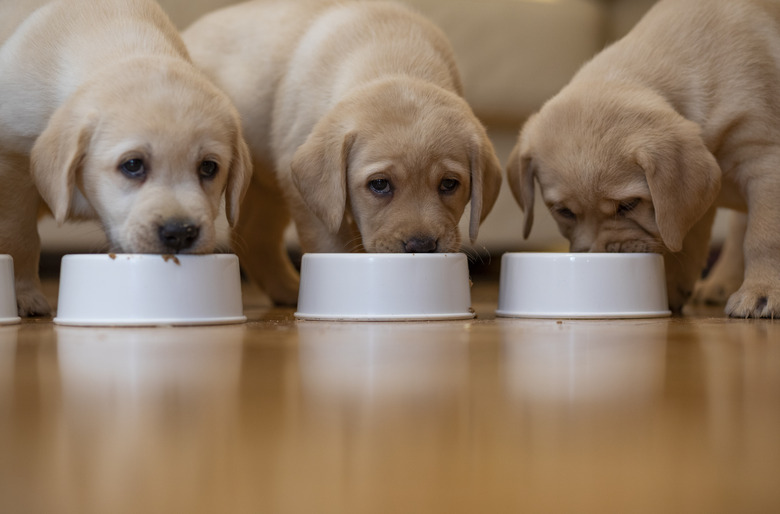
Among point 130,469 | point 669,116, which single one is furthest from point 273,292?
point 130,469

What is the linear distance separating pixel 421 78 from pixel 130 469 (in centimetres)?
245

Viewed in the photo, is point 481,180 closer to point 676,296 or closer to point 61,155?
point 676,296

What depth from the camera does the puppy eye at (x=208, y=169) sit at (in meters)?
2.67

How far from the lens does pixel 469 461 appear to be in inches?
35.4

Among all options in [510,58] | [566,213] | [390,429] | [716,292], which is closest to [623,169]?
[566,213]

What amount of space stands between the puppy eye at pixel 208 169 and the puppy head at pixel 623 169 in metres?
1.01

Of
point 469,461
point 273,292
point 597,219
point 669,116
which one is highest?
point 469,461

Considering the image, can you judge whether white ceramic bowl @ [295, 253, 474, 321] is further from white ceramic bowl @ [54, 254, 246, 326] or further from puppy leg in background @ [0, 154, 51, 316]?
puppy leg in background @ [0, 154, 51, 316]

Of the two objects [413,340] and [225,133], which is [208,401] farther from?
[225,133]

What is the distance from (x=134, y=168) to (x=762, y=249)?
1.81 m

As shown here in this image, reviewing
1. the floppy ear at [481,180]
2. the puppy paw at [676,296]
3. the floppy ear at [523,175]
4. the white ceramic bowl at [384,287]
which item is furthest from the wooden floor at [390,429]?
the puppy paw at [676,296]

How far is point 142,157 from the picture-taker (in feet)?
8.35

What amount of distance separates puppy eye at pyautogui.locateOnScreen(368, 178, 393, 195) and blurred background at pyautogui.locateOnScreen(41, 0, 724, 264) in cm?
199

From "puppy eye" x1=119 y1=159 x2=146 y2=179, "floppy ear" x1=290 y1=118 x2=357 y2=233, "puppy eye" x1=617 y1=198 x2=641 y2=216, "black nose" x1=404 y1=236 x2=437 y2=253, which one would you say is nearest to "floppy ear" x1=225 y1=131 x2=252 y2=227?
"floppy ear" x1=290 y1=118 x2=357 y2=233
